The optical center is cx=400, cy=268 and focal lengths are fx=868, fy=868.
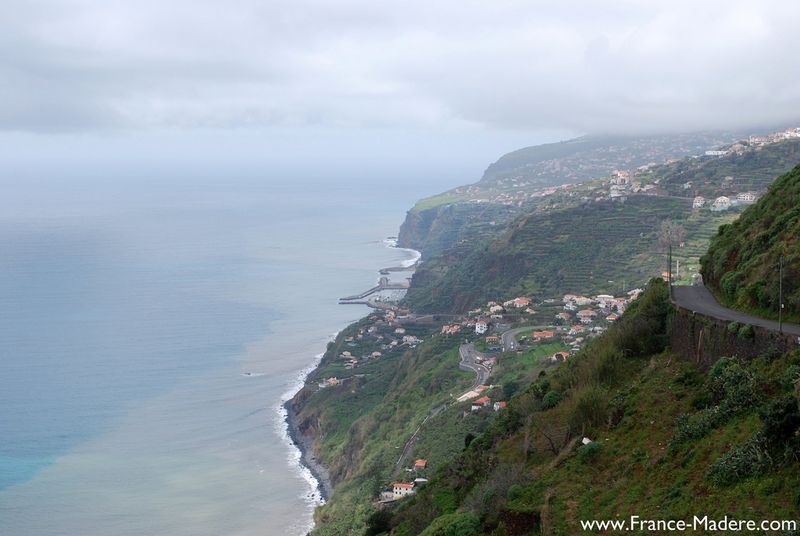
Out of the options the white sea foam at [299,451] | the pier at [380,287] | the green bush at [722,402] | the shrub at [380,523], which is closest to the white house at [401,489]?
the white sea foam at [299,451]

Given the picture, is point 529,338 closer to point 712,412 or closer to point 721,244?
point 721,244

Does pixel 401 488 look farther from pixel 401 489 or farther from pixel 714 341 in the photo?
pixel 714 341

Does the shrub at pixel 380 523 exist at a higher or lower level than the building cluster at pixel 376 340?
higher

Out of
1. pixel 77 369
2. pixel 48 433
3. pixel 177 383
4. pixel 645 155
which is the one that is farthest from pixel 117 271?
pixel 645 155

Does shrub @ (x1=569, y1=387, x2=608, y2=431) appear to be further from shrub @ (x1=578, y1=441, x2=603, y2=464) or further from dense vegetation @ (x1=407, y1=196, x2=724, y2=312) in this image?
dense vegetation @ (x1=407, y1=196, x2=724, y2=312)

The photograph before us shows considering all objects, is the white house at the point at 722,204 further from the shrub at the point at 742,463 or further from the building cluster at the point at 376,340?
the shrub at the point at 742,463

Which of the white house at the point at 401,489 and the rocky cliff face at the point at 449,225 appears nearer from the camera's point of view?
the white house at the point at 401,489
